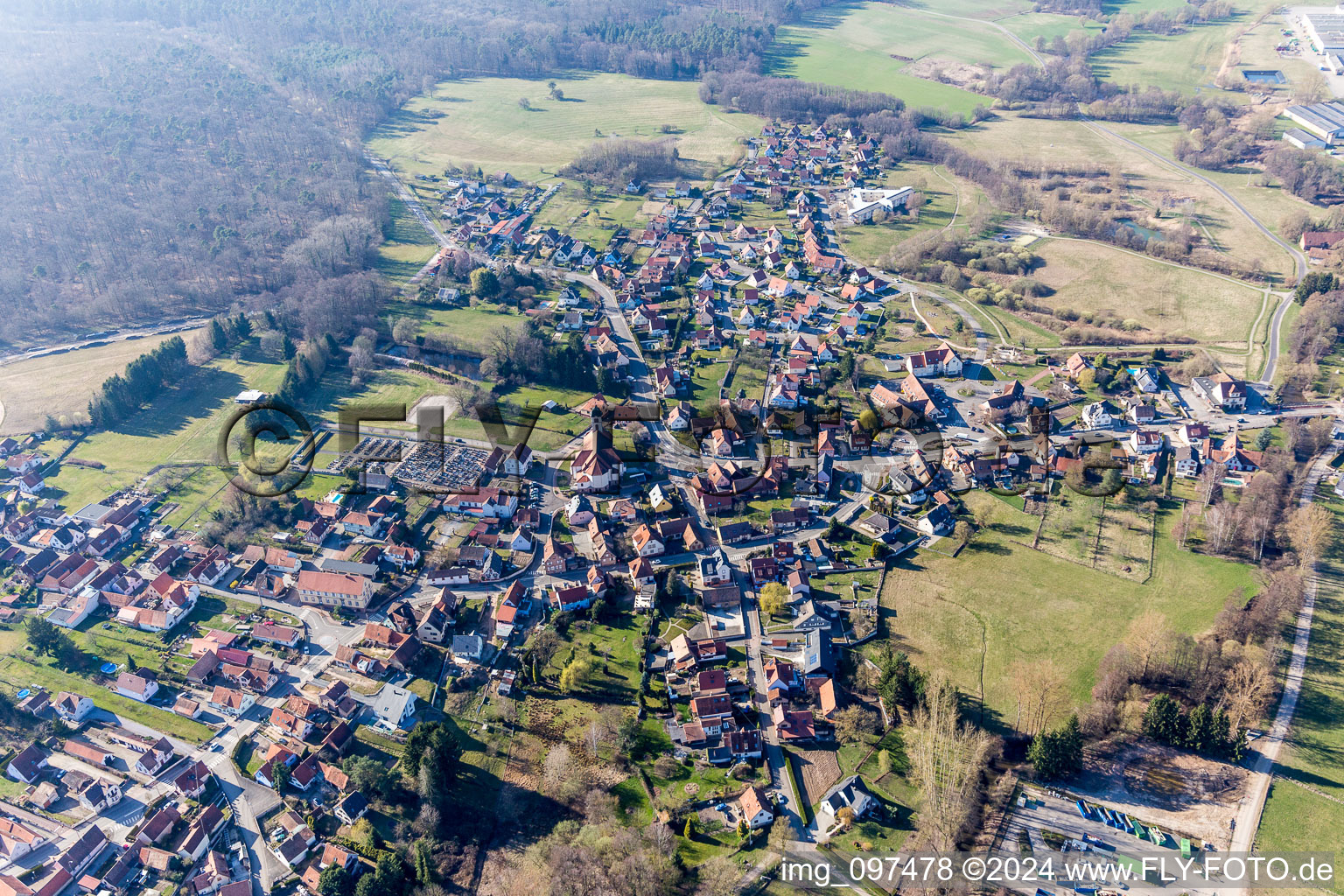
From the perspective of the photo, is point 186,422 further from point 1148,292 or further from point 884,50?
point 884,50

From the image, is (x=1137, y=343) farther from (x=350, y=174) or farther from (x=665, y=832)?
(x=350, y=174)

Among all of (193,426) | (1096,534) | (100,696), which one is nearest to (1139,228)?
(1096,534)

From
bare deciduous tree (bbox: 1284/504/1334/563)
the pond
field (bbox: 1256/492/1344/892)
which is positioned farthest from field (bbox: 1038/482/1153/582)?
the pond

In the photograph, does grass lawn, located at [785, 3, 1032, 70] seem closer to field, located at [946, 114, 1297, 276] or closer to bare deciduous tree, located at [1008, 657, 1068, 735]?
field, located at [946, 114, 1297, 276]

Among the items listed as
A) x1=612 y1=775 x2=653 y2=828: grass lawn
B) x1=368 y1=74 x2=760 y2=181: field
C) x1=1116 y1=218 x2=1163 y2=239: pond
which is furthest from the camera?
x1=368 y1=74 x2=760 y2=181: field

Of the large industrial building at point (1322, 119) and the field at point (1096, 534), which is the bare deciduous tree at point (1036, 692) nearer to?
the field at point (1096, 534)

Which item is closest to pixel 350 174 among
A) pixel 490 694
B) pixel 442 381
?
pixel 442 381
